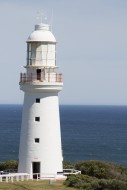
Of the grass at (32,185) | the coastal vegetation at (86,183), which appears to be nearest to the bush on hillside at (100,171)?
the coastal vegetation at (86,183)

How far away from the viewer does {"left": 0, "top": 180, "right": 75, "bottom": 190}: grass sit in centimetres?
2662

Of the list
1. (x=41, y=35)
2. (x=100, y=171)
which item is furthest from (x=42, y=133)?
(x=41, y=35)

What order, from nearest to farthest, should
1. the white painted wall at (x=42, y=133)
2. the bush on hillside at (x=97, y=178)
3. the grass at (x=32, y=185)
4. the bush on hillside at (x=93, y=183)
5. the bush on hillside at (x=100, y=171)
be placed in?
the bush on hillside at (x=93, y=183) < the bush on hillside at (x=97, y=178) < the grass at (x=32, y=185) < the white painted wall at (x=42, y=133) < the bush on hillside at (x=100, y=171)

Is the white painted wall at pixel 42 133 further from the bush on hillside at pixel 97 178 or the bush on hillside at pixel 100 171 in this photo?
the bush on hillside at pixel 100 171

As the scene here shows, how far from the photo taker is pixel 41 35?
30.6 metres

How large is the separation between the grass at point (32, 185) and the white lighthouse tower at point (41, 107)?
1.87 meters

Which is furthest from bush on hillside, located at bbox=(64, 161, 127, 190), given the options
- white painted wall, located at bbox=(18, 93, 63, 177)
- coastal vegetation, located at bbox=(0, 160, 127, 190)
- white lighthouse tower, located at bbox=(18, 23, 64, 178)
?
white lighthouse tower, located at bbox=(18, 23, 64, 178)

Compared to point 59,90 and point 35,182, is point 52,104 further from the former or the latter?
point 35,182

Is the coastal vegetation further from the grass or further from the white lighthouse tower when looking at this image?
the white lighthouse tower

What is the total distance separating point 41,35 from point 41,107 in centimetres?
389

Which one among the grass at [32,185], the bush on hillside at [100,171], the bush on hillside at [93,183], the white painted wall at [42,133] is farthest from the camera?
the bush on hillside at [100,171]

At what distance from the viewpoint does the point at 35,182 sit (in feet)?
95.2

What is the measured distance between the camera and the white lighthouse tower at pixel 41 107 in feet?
A: 100.0

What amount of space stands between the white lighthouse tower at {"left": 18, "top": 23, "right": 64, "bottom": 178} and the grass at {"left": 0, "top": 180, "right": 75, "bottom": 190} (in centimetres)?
187
